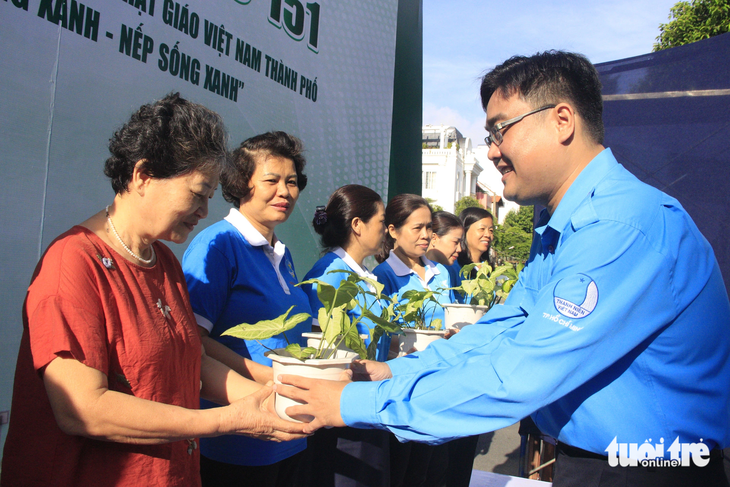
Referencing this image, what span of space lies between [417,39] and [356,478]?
5203 millimetres

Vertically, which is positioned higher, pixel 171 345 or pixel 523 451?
→ pixel 171 345

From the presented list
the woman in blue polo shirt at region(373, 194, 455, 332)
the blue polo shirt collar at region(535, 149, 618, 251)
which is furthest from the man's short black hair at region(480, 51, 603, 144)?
the woman in blue polo shirt at region(373, 194, 455, 332)

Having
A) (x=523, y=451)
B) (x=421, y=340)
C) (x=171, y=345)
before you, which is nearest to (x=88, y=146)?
(x=171, y=345)

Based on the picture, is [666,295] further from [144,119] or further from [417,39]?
[417,39]

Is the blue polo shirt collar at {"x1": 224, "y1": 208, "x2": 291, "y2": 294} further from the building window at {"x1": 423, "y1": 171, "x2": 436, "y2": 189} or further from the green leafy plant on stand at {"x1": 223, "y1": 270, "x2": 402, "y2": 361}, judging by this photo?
the building window at {"x1": 423, "y1": 171, "x2": 436, "y2": 189}

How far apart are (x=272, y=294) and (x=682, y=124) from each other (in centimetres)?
450

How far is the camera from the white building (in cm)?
5362

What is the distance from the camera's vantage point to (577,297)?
1296 mm

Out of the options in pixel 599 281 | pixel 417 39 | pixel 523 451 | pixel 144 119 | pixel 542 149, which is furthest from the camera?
pixel 417 39

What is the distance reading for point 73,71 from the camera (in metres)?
2.17

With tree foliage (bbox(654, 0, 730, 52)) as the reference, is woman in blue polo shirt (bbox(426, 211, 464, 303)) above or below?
below

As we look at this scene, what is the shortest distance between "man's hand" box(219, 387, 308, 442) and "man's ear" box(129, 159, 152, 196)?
0.69 meters

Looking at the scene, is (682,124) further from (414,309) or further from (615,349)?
(615,349)

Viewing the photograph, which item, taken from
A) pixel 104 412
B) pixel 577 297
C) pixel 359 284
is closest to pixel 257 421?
pixel 104 412
